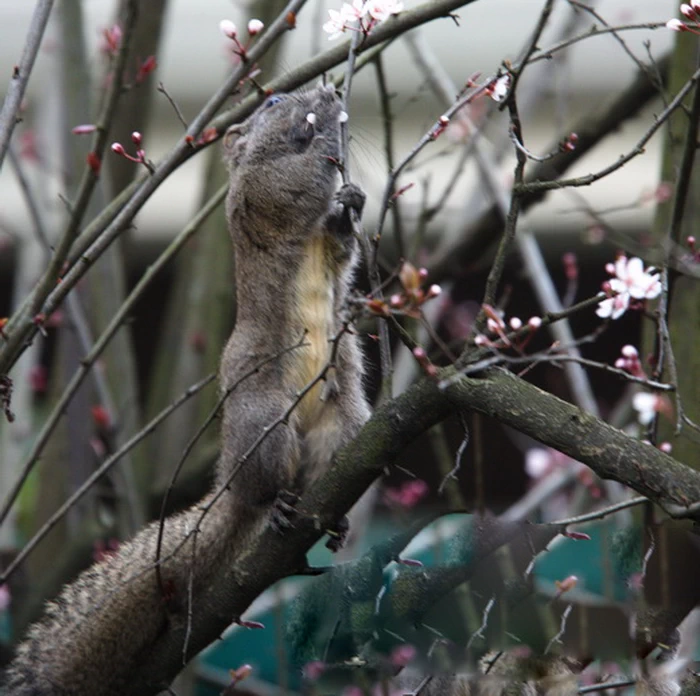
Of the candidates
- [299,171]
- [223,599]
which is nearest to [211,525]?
[223,599]

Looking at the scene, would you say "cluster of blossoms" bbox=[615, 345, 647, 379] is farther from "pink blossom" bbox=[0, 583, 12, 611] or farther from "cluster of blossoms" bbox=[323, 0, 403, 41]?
"pink blossom" bbox=[0, 583, 12, 611]

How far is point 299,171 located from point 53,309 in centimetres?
108

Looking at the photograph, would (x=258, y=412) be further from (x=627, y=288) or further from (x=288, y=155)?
(x=627, y=288)

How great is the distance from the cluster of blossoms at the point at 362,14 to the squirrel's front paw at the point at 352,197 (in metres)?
0.39

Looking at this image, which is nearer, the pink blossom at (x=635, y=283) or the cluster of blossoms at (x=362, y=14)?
the pink blossom at (x=635, y=283)

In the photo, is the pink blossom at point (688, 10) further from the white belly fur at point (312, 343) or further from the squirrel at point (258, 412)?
the white belly fur at point (312, 343)

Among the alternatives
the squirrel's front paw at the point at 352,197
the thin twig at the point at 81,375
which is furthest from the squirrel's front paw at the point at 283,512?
the squirrel's front paw at the point at 352,197

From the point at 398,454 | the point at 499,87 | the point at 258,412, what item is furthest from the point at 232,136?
the point at 398,454

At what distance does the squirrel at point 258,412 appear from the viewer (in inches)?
133

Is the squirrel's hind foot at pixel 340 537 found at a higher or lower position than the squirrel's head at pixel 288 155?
lower

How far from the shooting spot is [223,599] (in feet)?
9.22

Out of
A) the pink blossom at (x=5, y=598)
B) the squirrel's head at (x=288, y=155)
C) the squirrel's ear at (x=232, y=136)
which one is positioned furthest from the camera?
the pink blossom at (x=5, y=598)

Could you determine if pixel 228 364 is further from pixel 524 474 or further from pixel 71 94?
pixel 524 474

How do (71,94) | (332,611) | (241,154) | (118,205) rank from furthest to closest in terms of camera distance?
1. (71,94)
2. (241,154)
3. (118,205)
4. (332,611)
